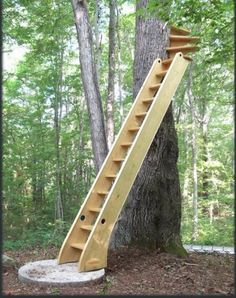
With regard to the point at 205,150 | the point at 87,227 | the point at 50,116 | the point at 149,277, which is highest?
the point at 50,116

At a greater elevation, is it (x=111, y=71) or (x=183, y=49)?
(x=111, y=71)

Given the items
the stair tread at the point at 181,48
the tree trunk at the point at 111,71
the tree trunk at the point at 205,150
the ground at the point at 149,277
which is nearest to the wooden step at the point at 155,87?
the stair tread at the point at 181,48

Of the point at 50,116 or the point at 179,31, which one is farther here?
the point at 50,116

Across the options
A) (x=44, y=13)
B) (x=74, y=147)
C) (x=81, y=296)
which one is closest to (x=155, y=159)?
(x=81, y=296)

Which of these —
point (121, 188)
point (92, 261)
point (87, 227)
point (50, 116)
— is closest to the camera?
point (92, 261)

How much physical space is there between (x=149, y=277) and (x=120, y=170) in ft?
4.02

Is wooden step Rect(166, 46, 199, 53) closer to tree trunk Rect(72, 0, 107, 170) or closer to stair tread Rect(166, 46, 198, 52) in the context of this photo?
stair tread Rect(166, 46, 198, 52)

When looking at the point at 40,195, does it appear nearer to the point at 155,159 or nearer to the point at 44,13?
the point at 44,13

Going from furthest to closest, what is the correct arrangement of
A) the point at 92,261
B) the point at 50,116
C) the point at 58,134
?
the point at 50,116 < the point at 58,134 < the point at 92,261

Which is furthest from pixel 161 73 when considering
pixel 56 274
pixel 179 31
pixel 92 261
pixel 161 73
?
pixel 56 274

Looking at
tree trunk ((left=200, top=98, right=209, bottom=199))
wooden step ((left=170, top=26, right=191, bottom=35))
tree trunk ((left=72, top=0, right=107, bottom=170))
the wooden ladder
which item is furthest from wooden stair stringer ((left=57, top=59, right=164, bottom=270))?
tree trunk ((left=200, top=98, right=209, bottom=199))

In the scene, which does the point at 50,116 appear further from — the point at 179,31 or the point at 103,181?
the point at 103,181

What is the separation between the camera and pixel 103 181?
15.1 feet

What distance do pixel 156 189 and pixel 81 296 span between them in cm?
205
